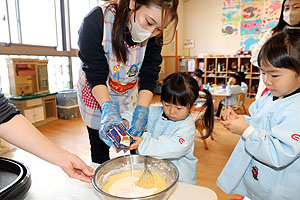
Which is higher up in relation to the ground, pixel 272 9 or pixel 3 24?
pixel 272 9

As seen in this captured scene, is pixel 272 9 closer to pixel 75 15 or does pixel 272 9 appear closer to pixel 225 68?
pixel 225 68

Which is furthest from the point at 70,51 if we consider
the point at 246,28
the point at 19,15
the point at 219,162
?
the point at 246,28

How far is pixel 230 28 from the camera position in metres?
6.51

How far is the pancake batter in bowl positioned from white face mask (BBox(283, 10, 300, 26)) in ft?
4.58

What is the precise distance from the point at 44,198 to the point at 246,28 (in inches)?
273

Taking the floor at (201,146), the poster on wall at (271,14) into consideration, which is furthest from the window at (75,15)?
the poster on wall at (271,14)

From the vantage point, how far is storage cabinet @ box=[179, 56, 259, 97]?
6075 mm

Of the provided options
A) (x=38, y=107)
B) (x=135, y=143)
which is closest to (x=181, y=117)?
(x=135, y=143)

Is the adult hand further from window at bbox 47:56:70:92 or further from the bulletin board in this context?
the bulletin board

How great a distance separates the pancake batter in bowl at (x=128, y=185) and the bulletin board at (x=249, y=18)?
652 cm

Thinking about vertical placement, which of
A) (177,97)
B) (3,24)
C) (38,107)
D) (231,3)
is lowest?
(38,107)

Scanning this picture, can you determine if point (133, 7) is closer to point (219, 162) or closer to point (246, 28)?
point (219, 162)

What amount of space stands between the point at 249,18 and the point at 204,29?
1.40 m

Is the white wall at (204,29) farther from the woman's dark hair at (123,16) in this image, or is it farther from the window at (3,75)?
the woman's dark hair at (123,16)
